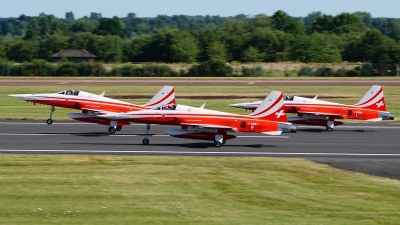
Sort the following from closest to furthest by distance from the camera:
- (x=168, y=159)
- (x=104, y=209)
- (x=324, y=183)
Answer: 1. (x=104, y=209)
2. (x=324, y=183)
3. (x=168, y=159)

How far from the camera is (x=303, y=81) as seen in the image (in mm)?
68438

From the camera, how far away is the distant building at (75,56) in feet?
336

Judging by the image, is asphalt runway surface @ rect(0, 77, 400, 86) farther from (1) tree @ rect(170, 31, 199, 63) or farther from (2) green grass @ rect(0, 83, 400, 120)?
(1) tree @ rect(170, 31, 199, 63)

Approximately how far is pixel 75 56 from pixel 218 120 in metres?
77.2

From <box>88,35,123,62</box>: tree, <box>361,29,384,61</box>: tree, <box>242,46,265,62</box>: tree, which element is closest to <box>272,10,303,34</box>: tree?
<box>361,29,384,61</box>: tree

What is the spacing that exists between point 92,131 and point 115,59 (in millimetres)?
70733

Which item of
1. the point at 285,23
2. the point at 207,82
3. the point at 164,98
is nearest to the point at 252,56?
the point at 207,82

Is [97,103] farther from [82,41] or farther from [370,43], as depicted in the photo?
[82,41]

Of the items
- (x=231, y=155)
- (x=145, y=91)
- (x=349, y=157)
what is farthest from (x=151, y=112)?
(x=145, y=91)

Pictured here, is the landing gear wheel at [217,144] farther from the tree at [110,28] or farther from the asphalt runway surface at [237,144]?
the tree at [110,28]

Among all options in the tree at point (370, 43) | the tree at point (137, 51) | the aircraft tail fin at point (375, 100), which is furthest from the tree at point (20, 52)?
the aircraft tail fin at point (375, 100)

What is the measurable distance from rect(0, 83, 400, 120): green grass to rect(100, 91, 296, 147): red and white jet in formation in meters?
12.8

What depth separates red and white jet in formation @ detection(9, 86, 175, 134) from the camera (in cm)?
3297

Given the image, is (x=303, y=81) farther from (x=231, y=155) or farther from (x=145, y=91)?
(x=231, y=155)
